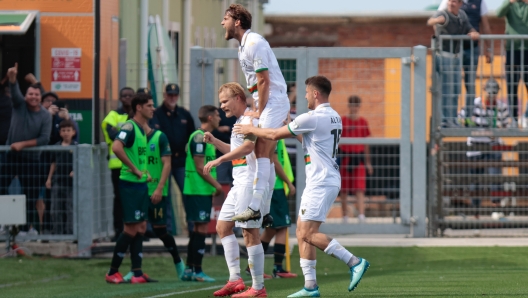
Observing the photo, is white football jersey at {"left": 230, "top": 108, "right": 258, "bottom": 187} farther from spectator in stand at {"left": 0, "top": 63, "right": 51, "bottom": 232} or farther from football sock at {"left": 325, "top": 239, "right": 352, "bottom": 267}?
spectator in stand at {"left": 0, "top": 63, "right": 51, "bottom": 232}

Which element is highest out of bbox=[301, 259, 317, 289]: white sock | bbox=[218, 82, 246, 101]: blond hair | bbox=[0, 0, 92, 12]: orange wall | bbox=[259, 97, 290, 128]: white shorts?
bbox=[0, 0, 92, 12]: orange wall

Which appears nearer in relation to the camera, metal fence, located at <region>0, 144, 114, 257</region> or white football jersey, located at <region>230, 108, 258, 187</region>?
white football jersey, located at <region>230, 108, 258, 187</region>

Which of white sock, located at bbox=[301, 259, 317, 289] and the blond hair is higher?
the blond hair

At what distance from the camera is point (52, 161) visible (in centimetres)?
1595

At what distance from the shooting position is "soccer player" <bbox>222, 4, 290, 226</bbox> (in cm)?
1015

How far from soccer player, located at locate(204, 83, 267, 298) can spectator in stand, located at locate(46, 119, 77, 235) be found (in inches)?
223

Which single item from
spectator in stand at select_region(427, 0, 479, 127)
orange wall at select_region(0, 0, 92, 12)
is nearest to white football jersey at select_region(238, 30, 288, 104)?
spectator in stand at select_region(427, 0, 479, 127)

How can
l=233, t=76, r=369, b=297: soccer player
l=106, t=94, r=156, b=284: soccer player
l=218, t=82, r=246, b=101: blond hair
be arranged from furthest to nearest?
1. l=106, t=94, r=156, b=284: soccer player
2. l=218, t=82, r=246, b=101: blond hair
3. l=233, t=76, r=369, b=297: soccer player

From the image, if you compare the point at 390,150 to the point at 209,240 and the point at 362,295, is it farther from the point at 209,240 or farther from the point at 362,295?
the point at 362,295

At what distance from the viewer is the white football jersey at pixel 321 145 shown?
10156 mm

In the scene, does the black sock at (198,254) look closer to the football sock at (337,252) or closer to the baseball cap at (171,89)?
the football sock at (337,252)

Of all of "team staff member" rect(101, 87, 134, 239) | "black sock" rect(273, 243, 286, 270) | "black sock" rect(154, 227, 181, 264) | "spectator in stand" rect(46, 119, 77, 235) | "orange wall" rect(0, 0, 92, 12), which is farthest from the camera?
"orange wall" rect(0, 0, 92, 12)

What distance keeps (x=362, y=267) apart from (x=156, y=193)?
3.78 m

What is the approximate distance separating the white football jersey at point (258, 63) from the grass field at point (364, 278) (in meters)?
1.84
